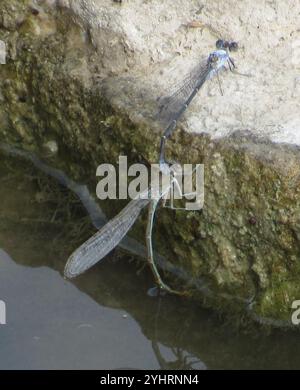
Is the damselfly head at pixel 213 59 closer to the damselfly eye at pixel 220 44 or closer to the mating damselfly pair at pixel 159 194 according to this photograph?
the mating damselfly pair at pixel 159 194

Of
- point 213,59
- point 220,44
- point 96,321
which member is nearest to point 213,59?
point 213,59

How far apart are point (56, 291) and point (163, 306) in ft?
1.63

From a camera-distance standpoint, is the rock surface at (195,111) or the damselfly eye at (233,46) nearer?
the rock surface at (195,111)

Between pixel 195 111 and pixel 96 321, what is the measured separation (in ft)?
3.35

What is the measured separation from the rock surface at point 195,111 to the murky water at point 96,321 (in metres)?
0.13

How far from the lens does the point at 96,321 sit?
134 inches

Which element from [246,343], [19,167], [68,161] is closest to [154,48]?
[68,161]

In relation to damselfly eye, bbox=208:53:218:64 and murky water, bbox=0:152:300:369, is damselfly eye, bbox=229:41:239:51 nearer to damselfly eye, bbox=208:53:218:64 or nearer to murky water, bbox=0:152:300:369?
damselfly eye, bbox=208:53:218:64

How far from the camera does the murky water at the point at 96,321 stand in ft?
10.7

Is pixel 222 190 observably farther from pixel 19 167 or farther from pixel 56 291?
pixel 19 167

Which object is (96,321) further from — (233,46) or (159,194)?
(233,46)

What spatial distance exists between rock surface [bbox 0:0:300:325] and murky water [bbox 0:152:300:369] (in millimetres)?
135

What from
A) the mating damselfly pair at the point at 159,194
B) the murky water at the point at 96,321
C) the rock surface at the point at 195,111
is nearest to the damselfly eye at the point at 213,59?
the mating damselfly pair at the point at 159,194
